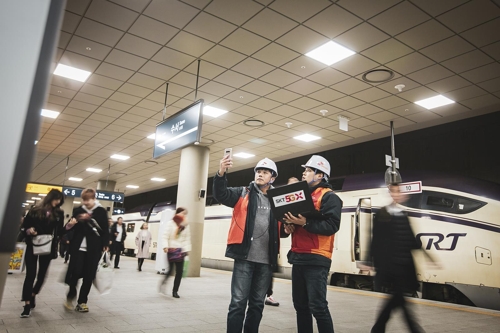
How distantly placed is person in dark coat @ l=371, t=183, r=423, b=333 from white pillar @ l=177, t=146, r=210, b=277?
7.93 m

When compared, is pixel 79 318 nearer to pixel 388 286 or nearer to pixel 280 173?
pixel 388 286

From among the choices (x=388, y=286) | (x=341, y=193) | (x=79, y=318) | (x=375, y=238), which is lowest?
(x=79, y=318)

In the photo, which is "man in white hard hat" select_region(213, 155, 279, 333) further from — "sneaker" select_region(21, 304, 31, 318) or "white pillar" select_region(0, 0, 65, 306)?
"sneaker" select_region(21, 304, 31, 318)

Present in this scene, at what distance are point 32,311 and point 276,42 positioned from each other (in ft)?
18.1

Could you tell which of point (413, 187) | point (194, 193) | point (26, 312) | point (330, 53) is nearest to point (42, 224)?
point (26, 312)

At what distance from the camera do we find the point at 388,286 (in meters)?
3.48

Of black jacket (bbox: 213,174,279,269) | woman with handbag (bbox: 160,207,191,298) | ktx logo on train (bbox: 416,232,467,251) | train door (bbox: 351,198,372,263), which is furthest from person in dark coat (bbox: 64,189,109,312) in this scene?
train door (bbox: 351,198,372,263)

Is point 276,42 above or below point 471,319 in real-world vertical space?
above

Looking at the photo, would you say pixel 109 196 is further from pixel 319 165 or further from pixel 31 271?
pixel 319 165

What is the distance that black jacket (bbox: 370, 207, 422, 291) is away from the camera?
3.47m

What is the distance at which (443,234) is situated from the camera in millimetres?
7629

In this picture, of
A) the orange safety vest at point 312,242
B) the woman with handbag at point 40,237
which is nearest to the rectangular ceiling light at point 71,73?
the woman with handbag at point 40,237

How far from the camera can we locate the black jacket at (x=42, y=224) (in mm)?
4492

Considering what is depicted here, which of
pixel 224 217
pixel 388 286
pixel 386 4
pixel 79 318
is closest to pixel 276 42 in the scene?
pixel 386 4
